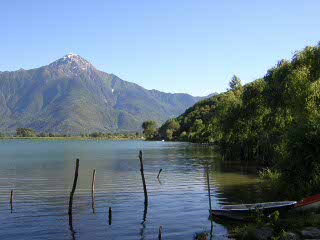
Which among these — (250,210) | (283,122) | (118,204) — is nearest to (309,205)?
(250,210)

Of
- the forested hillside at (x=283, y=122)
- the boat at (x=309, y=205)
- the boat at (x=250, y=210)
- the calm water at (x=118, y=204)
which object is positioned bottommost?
the calm water at (x=118, y=204)

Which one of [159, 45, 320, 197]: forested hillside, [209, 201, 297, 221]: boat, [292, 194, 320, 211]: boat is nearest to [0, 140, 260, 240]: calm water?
[209, 201, 297, 221]: boat

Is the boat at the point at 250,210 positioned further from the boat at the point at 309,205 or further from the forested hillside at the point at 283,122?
the forested hillside at the point at 283,122

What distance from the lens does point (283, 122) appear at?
155 feet

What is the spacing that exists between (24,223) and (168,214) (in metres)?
9.31

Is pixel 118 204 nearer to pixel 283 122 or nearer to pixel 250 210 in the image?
pixel 250 210

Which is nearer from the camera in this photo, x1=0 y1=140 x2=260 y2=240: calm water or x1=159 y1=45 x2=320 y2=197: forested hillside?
x1=0 y1=140 x2=260 y2=240: calm water

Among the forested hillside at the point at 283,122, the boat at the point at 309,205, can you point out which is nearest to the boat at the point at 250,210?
the boat at the point at 309,205

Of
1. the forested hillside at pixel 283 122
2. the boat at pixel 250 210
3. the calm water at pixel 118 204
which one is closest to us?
the calm water at pixel 118 204

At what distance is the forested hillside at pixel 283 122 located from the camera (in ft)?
87.9

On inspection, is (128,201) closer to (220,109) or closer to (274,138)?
(274,138)

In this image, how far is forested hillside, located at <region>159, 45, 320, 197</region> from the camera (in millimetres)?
26781

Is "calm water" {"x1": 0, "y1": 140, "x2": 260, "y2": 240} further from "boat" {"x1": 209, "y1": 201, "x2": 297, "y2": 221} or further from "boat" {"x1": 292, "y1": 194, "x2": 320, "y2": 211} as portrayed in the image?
"boat" {"x1": 292, "y1": 194, "x2": 320, "y2": 211}

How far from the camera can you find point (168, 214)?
87.9 ft
